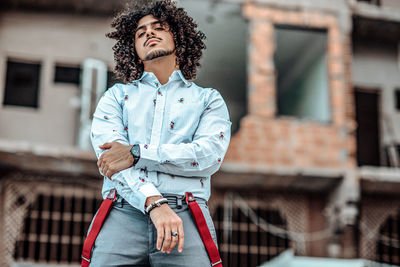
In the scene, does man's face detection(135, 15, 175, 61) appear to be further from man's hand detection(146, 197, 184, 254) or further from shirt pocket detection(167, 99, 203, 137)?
man's hand detection(146, 197, 184, 254)

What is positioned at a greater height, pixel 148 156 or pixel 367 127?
pixel 367 127

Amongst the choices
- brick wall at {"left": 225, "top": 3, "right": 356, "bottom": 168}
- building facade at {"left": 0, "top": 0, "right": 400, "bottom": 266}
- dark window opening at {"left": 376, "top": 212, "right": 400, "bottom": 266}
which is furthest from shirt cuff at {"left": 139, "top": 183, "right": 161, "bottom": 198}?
dark window opening at {"left": 376, "top": 212, "right": 400, "bottom": 266}

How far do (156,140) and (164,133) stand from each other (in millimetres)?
39

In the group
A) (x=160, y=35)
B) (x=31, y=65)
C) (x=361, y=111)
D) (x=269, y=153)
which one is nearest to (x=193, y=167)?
(x=160, y=35)

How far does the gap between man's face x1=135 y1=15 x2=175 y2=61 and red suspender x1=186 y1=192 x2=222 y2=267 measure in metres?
0.56

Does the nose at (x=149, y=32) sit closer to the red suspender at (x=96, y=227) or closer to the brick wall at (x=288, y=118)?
the red suspender at (x=96, y=227)

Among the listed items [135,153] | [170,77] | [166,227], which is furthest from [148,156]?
[170,77]

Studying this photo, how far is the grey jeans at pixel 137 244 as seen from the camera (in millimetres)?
2102

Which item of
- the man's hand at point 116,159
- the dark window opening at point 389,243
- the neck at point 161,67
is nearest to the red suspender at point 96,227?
the man's hand at point 116,159

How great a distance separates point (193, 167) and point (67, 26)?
10.6 m

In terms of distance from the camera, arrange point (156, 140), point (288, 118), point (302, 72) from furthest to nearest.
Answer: point (302, 72), point (288, 118), point (156, 140)

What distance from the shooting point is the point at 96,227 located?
2.17 m

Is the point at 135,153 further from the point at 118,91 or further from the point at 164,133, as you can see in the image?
the point at 118,91

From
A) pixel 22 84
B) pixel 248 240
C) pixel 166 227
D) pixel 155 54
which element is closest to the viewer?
pixel 166 227
